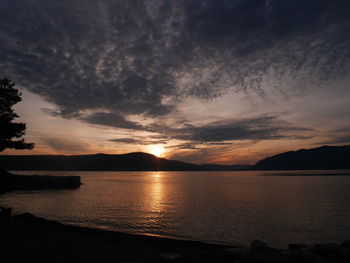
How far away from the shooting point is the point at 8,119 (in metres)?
36.6

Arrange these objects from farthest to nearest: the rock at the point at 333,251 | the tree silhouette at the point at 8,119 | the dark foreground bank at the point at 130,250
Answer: the tree silhouette at the point at 8,119 < the rock at the point at 333,251 < the dark foreground bank at the point at 130,250

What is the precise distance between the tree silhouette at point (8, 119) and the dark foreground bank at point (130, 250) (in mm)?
18791

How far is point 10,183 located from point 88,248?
2987 inches

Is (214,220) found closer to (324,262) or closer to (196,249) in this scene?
(196,249)

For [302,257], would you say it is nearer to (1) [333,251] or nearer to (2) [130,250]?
(1) [333,251]

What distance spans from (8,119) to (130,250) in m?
31.0

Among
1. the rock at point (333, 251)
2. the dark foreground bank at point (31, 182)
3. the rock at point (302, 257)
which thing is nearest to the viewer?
the rock at point (302, 257)

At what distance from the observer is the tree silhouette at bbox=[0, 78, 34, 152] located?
35844 mm

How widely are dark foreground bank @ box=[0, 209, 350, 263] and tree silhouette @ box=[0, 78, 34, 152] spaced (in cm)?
1879

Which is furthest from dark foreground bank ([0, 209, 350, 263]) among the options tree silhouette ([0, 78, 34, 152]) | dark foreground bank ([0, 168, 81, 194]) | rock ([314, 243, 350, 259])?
dark foreground bank ([0, 168, 81, 194])

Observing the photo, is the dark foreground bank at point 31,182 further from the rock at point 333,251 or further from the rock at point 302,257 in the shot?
the rock at point 333,251

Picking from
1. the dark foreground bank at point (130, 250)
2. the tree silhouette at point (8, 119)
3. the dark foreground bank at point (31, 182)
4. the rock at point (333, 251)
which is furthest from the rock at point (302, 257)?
the dark foreground bank at point (31, 182)

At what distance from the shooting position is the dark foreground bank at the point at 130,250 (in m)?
13.8

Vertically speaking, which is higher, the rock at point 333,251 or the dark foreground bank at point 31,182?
the dark foreground bank at point 31,182
